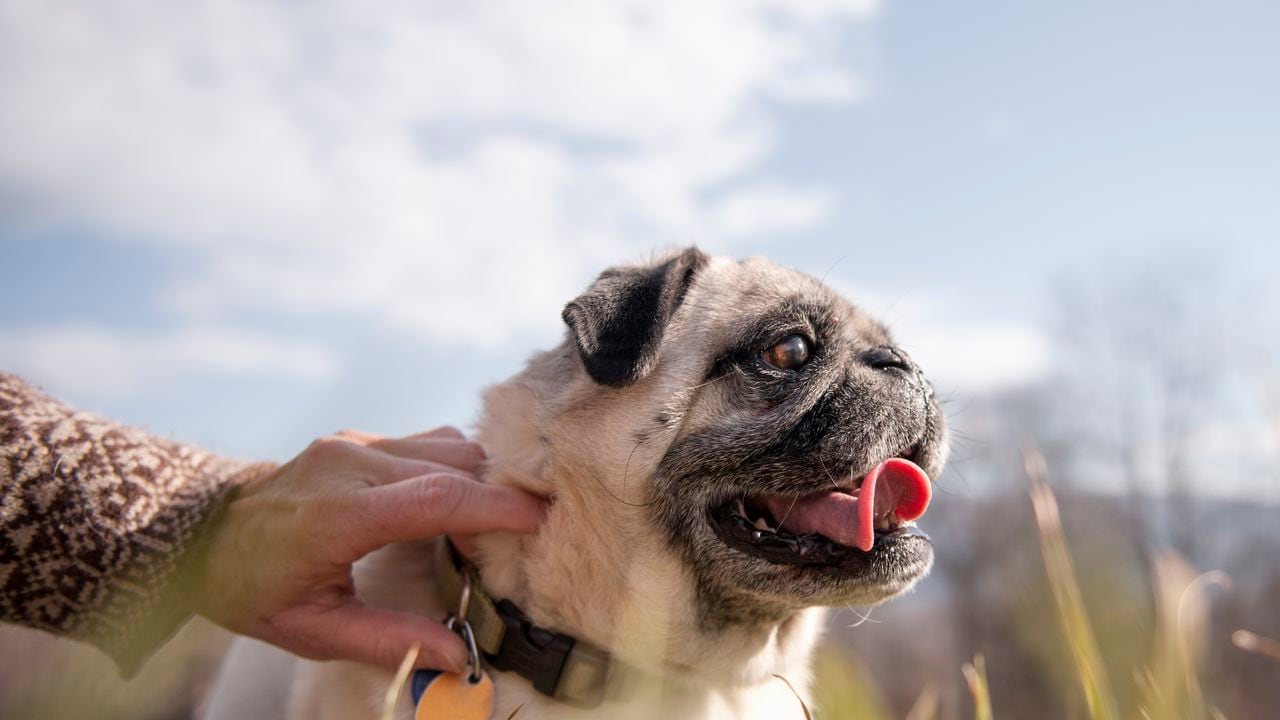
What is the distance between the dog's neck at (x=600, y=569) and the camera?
111 inches

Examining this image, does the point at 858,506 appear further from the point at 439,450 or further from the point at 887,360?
the point at 439,450

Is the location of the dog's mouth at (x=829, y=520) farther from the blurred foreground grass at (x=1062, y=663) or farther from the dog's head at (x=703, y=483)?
the blurred foreground grass at (x=1062, y=663)

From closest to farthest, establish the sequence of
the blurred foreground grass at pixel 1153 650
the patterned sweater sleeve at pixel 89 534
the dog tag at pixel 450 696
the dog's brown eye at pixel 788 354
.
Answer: the blurred foreground grass at pixel 1153 650
the dog tag at pixel 450 696
the patterned sweater sleeve at pixel 89 534
the dog's brown eye at pixel 788 354

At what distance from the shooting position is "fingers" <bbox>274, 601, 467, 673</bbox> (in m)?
2.71

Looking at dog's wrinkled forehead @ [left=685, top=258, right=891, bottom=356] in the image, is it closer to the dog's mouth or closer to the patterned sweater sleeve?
the dog's mouth

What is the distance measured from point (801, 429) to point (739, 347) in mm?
377

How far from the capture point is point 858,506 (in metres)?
2.76

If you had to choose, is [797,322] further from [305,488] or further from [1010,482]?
[1010,482]

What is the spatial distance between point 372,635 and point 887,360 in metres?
1.96

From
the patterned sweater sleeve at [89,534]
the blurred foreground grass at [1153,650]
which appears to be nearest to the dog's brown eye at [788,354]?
the blurred foreground grass at [1153,650]

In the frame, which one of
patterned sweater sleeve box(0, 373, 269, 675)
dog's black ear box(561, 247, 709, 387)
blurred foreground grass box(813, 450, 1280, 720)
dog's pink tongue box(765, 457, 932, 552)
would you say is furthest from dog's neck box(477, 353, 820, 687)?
patterned sweater sleeve box(0, 373, 269, 675)

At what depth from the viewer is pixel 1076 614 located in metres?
2.03

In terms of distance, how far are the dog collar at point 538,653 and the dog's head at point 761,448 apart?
44cm

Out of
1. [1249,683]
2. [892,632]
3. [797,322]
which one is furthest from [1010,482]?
[797,322]
